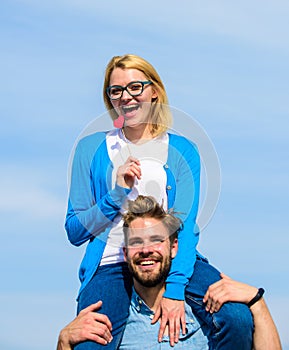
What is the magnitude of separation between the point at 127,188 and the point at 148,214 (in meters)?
0.35

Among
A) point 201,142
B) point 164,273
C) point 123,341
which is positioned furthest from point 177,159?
point 123,341

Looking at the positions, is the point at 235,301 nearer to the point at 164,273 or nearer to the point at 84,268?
the point at 164,273

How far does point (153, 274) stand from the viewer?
10.3 m

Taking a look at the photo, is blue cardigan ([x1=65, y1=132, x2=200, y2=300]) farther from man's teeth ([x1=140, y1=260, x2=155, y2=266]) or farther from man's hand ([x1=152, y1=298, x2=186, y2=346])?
man's teeth ([x1=140, y1=260, x2=155, y2=266])

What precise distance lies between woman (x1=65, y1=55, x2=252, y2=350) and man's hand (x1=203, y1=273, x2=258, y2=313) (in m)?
0.10

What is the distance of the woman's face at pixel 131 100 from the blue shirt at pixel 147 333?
1788 mm

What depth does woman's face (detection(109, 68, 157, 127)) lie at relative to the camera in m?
10.6

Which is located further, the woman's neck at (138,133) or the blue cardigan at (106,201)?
the woman's neck at (138,133)

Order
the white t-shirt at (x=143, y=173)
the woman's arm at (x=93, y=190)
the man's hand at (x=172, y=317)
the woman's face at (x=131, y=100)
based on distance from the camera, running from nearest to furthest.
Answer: the woman's arm at (x=93, y=190) → the man's hand at (x=172, y=317) → the white t-shirt at (x=143, y=173) → the woman's face at (x=131, y=100)

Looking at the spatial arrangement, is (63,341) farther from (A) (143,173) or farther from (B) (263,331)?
(B) (263,331)

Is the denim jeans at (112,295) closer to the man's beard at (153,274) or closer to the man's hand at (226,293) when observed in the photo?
the man's beard at (153,274)

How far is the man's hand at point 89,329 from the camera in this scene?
34.2 ft

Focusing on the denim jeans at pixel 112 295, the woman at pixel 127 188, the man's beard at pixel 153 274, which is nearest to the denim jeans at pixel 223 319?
the woman at pixel 127 188

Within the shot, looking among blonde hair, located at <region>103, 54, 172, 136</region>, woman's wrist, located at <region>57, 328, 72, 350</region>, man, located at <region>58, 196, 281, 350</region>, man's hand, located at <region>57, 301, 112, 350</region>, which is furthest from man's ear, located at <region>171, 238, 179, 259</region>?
woman's wrist, located at <region>57, 328, 72, 350</region>
